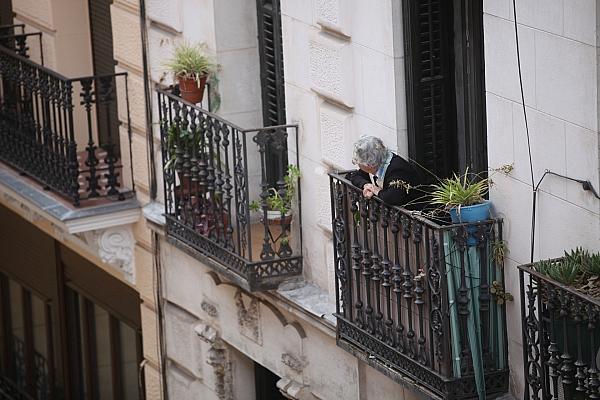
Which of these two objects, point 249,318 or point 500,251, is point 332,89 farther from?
point 249,318

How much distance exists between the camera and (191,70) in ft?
49.2

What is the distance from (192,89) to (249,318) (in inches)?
79.1

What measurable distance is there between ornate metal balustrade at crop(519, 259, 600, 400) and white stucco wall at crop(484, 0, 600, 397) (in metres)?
0.41

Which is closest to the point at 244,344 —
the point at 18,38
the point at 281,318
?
the point at 281,318

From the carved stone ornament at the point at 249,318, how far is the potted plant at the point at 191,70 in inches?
68.6

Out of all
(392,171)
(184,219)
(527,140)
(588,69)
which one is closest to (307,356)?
(184,219)

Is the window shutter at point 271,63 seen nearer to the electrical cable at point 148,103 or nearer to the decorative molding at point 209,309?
the electrical cable at point 148,103

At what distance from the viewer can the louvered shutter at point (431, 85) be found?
480 inches

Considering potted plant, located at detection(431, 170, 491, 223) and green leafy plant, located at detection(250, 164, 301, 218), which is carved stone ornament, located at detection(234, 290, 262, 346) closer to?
green leafy plant, located at detection(250, 164, 301, 218)

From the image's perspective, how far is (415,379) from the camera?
11.8 m

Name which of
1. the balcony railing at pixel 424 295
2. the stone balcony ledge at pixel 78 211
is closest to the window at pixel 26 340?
the stone balcony ledge at pixel 78 211

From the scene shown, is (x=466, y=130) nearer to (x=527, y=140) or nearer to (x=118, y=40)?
(x=527, y=140)

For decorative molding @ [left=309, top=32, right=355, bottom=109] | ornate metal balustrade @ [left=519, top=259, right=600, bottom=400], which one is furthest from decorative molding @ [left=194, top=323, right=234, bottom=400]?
ornate metal balustrade @ [left=519, top=259, right=600, bottom=400]

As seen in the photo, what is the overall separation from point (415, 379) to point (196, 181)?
3.74 meters
